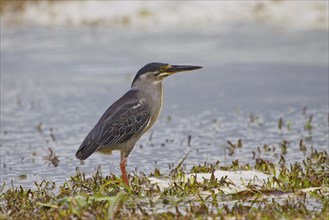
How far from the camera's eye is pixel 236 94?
1340 cm

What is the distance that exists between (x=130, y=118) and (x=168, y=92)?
19.5ft

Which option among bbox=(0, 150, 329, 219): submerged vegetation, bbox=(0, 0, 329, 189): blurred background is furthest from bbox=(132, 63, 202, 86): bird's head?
bbox=(0, 0, 329, 189): blurred background

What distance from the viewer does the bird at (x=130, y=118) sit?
7879 millimetres

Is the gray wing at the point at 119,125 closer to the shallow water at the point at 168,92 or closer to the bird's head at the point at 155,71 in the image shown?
the bird's head at the point at 155,71

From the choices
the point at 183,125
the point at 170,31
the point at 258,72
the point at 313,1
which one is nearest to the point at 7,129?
the point at 183,125

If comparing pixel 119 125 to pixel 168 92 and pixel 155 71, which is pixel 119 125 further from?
pixel 168 92

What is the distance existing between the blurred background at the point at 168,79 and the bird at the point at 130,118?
895 mm

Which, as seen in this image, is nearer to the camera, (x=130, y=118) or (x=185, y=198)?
(x=185, y=198)

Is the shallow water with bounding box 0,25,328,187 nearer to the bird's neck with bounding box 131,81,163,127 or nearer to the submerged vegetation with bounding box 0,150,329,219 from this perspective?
the bird's neck with bounding box 131,81,163,127

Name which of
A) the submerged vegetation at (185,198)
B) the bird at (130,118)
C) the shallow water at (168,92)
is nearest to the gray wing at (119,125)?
the bird at (130,118)

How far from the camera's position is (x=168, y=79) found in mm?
15148

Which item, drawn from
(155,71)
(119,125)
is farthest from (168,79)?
(119,125)

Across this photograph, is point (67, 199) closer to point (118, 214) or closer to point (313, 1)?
point (118, 214)

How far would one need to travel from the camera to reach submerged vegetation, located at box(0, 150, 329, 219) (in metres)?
6.15
